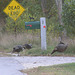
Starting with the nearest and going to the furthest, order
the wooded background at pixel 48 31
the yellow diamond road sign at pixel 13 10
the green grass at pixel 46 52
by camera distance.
Answer: the green grass at pixel 46 52, the wooded background at pixel 48 31, the yellow diamond road sign at pixel 13 10

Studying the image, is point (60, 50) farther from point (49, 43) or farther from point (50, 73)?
point (50, 73)

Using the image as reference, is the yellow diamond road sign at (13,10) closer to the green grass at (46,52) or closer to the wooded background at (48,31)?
the wooded background at (48,31)

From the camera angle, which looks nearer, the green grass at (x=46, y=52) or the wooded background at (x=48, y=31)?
the green grass at (x=46, y=52)

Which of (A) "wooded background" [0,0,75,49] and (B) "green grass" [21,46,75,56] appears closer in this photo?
(B) "green grass" [21,46,75,56]

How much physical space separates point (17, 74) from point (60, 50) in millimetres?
6079

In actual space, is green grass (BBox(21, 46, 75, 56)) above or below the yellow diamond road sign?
below

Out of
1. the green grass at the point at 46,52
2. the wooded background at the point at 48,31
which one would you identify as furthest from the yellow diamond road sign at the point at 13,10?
the green grass at the point at 46,52

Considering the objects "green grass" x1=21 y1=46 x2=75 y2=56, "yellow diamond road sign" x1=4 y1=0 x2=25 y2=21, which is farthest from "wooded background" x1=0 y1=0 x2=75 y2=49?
"green grass" x1=21 y1=46 x2=75 y2=56

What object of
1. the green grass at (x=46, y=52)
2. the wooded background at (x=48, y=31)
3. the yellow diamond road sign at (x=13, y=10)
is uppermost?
the yellow diamond road sign at (x=13, y=10)

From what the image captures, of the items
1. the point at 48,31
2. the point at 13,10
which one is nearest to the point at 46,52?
the point at 48,31

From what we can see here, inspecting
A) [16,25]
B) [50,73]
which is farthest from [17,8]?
[50,73]

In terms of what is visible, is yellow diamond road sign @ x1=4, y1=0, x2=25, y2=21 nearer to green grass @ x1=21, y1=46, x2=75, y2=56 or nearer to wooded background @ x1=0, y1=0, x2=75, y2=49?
wooded background @ x1=0, y1=0, x2=75, y2=49

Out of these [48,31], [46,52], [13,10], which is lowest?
[46,52]

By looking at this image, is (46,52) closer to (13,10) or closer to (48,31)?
(48,31)
